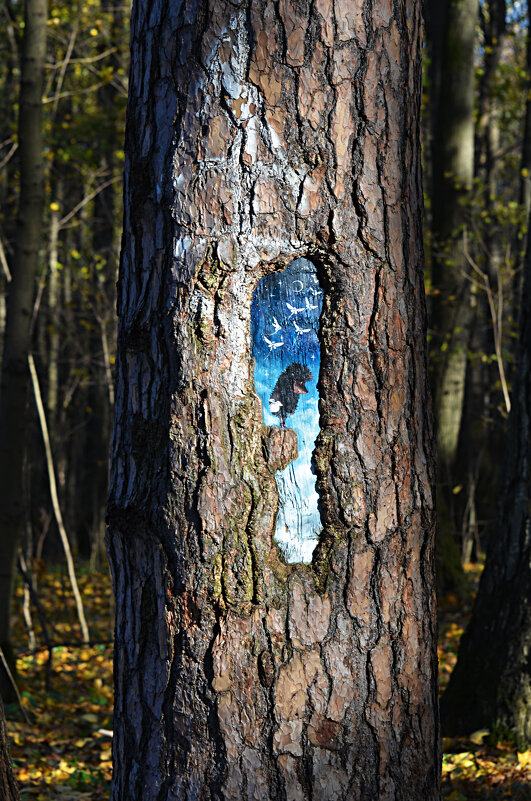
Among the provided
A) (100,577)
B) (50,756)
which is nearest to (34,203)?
(50,756)

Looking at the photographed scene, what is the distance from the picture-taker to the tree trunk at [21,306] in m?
5.46

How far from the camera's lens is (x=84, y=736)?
4.96 metres

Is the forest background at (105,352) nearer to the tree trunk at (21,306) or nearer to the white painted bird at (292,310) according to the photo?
the tree trunk at (21,306)

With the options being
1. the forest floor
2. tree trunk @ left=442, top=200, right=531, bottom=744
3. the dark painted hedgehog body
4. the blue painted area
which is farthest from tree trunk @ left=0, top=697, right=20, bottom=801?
tree trunk @ left=442, top=200, right=531, bottom=744

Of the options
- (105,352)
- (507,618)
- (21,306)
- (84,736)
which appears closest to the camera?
(507,618)

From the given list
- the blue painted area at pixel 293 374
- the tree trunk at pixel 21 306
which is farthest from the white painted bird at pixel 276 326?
the tree trunk at pixel 21 306

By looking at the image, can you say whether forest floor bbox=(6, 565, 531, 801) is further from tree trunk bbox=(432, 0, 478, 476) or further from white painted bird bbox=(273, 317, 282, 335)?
white painted bird bbox=(273, 317, 282, 335)

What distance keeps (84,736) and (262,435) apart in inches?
172

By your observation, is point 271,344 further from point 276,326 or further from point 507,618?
point 507,618

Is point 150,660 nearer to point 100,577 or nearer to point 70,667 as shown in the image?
point 70,667

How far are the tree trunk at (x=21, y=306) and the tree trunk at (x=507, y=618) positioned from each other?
3486 millimetres

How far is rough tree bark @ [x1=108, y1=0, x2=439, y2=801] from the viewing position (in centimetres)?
142

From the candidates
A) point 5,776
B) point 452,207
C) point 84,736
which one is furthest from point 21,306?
point 452,207

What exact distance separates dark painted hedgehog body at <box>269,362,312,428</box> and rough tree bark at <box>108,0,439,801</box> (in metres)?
0.05
